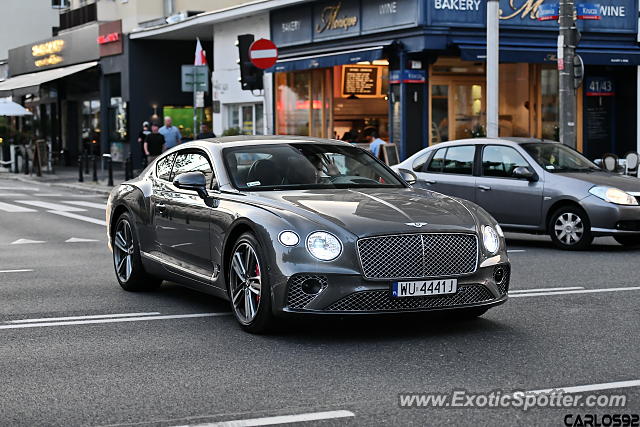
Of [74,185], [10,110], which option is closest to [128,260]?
[74,185]

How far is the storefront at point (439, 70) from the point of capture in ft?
83.3

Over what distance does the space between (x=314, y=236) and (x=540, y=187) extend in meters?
7.63

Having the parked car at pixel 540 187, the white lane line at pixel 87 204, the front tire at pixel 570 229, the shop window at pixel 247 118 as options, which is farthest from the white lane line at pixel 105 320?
the shop window at pixel 247 118

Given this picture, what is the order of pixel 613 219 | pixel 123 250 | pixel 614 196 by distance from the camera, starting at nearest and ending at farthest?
pixel 123 250
pixel 613 219
pixel 614 196

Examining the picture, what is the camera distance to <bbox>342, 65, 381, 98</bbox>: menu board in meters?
27.7

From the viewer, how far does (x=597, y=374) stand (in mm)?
6492

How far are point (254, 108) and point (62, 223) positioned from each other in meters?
14.4

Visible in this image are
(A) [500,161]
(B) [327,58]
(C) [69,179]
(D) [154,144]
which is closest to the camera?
(A) [500,161]

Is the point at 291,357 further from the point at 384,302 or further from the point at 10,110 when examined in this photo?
the point at 10,110

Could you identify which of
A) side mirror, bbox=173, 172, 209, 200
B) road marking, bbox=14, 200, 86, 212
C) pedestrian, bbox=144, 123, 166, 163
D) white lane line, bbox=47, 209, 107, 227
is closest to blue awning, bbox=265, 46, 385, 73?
pedestrian, bbox=144, 123, 166, 163

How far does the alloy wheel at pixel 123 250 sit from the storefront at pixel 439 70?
49.5ft

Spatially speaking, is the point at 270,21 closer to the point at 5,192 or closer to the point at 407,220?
the point at 5,192

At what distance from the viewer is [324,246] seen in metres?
7.62

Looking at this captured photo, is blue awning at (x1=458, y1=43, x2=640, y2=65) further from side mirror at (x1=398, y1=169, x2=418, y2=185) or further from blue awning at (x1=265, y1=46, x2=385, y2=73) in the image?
side mirror at (x1=398, y1=169, x2=418, y2=185)
